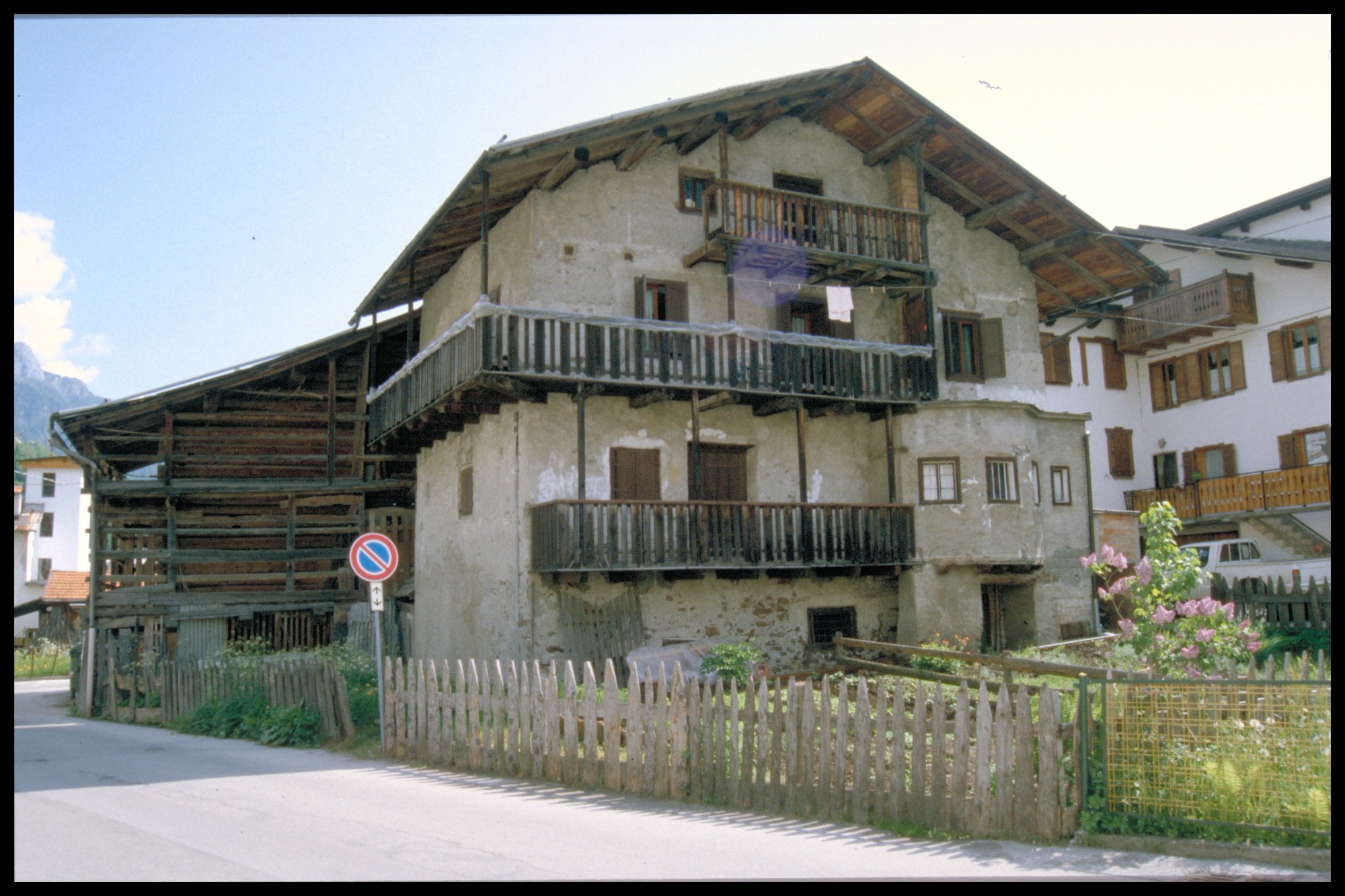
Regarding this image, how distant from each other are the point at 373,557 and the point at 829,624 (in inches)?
439

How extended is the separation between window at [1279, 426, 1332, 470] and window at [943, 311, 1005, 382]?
1290cm

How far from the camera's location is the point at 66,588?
181 ft

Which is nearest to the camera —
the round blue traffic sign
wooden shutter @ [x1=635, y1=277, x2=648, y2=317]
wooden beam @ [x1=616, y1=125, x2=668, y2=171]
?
the round blue traffic sign

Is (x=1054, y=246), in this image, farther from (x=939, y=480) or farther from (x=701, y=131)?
(x=701, y=131)

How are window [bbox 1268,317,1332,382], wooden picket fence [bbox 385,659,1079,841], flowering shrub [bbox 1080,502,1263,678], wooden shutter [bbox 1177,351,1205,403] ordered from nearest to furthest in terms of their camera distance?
wooden picket fence [bbox 385,659,1079,841] → flowering shrub [bbox 1080,502,1263,678] → window [bbox 1268,317,1332,382] → wooden shutter [bbox 1177,351,1205,403]

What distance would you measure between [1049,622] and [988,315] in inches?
277

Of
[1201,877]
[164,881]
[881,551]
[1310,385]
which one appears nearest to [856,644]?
[881,551]

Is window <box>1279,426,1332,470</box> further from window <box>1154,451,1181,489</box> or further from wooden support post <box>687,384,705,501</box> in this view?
wooden support post <box>687,384,705,501</box>

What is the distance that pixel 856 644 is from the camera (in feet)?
63.4

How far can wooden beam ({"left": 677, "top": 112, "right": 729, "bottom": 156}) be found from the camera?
843 inches

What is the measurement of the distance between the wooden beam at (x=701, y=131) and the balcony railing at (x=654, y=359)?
4.33 metres

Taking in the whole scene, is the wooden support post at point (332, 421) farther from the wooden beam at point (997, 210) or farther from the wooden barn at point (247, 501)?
the wooden beam at point (997, 210)

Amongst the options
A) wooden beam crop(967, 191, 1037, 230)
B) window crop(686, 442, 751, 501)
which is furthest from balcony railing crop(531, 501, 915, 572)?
wooden beam crop(967, 191, 1037, 230)

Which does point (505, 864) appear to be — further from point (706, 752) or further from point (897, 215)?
point (897, 215)
